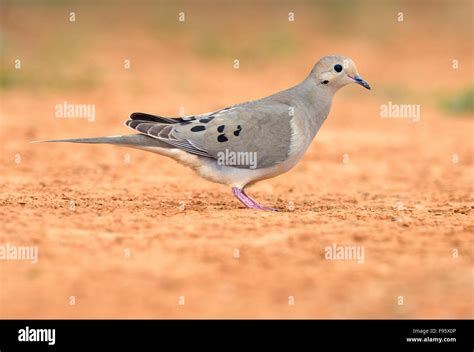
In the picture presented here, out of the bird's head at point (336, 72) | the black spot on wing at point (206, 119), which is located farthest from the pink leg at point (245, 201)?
the bird's head at point (336, 72)

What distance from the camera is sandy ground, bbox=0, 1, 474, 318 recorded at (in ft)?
15.7

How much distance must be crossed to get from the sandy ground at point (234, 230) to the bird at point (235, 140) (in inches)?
A: 14.3

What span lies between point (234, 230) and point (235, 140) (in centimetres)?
126

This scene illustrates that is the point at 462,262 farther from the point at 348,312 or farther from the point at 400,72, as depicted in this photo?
the point at 400,72

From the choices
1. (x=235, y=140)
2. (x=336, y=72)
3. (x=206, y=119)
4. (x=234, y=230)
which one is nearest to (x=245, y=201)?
(x=235, y=140)

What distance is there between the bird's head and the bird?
36 centimetres

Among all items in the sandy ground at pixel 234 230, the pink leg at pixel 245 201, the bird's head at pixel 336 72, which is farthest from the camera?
the bird's head at pixel 336 72

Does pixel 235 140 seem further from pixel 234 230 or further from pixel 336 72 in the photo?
pixel 234 230

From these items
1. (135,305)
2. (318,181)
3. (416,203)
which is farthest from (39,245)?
(318,181)

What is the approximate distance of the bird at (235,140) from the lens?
286 inches

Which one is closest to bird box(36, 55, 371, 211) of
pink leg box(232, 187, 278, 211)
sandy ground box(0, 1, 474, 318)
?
pink leg box(232, 187, 278, 211)

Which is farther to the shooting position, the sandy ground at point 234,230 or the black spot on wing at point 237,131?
the black spot on wing at point 237,131

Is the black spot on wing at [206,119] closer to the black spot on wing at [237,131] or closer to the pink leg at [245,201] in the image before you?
the black spot on wing at [237,131]

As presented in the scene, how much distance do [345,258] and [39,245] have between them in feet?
6.38
